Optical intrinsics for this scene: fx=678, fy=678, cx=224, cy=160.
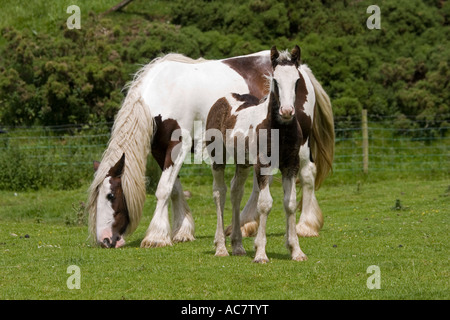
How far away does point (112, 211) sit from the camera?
853 centimetres

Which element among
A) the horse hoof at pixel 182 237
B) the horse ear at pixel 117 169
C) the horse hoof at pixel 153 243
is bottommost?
the horse hoof at pixel 182 237

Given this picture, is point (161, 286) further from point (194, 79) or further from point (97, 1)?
point (97, 1)

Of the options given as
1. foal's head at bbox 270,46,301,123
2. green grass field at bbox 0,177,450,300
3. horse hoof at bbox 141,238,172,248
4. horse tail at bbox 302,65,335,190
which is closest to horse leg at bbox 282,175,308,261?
green grass field at bbox 0,177,450,300

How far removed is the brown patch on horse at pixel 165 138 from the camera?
28.8 feet

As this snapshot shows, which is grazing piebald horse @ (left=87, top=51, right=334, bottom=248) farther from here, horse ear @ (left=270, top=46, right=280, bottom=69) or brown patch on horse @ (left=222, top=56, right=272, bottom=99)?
horse ear @ (left=270, top=46, right=280, bottom=69)

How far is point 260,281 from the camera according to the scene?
6.05m

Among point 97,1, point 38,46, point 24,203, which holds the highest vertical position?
point 97,1

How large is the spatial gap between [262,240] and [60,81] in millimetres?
11801

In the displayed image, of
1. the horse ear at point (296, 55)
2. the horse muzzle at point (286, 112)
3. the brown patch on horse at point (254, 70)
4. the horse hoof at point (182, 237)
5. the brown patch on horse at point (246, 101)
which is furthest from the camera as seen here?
the brown patch on horse at point (254, 70)

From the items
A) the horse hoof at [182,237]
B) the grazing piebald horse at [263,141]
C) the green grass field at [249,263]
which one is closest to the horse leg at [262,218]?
the grazing piebald horse at [263,141]

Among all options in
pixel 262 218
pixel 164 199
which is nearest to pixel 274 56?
pixel 262 218

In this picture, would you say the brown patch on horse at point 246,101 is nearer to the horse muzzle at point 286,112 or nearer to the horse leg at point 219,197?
the horse leg at point 219,197

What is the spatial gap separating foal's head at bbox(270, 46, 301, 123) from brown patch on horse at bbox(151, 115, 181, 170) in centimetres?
233

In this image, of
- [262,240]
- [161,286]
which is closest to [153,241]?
[262,240]
